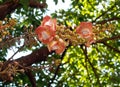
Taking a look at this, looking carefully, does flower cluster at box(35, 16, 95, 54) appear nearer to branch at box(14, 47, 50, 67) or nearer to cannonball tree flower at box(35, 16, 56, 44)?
cannonball tree flower at box(35, 16, 56, 44)

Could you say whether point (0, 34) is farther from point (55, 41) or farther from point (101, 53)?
point (101, 53)

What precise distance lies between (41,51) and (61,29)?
3.18 m

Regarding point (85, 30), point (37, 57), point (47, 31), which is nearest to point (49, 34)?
point (47, 31)

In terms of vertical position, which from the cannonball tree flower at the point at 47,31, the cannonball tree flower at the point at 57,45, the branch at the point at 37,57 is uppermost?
the branch at the point at 37,57

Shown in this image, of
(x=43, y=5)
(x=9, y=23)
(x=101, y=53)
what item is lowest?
(x=9, y=23)

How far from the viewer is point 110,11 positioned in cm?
612

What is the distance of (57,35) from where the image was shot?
63.1 inches

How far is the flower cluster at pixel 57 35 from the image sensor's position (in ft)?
5.19

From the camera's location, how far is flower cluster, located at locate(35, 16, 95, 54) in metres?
1.58

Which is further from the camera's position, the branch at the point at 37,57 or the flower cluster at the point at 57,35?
the branch at the point at 37,57

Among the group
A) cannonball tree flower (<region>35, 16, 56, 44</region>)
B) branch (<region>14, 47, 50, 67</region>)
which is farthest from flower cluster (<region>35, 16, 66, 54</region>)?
branch (<region>14, 47, 50, 67</region>)

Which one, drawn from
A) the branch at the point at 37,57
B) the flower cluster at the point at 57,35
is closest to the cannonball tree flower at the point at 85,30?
the flower cluster at the point at 57,35

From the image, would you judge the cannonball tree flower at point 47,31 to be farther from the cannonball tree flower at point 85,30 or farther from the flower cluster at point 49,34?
the cannonball tree flower at point 85,30

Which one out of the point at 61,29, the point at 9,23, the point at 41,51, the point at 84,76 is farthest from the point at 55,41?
the point at 84,76
